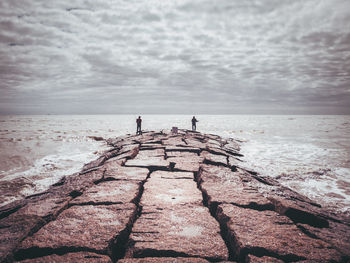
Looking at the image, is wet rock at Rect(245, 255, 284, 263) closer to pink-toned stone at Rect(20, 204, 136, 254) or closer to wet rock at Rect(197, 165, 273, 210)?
wet rock at Rect(197, 165, 273, 210)

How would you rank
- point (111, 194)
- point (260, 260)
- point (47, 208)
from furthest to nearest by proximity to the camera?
point (111, 194) < point (47, 208) < point (260, 260)

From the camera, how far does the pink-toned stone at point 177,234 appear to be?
75.6 inches

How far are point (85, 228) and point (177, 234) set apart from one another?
3.52 feet

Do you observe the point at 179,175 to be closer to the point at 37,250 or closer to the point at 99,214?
the point at 99,214

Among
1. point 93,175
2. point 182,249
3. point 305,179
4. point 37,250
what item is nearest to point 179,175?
point 93,175

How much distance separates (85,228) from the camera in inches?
88.1

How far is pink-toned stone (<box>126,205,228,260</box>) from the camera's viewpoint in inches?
75.6

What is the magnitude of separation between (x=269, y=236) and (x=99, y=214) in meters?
2.09

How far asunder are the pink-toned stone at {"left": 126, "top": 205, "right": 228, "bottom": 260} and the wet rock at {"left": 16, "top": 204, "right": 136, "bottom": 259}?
219 millimetres

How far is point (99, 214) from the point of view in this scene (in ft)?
8.38

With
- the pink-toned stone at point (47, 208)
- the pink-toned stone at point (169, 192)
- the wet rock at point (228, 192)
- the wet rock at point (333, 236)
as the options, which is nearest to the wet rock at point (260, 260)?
the wet rock at point (333, 236)

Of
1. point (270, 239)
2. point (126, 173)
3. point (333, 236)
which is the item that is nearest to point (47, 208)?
point (126, 173)

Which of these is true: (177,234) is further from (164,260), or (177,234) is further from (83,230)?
(83,230)

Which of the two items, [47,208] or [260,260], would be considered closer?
[260,260]
